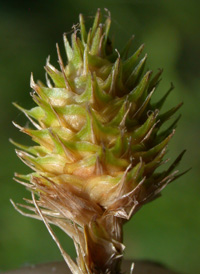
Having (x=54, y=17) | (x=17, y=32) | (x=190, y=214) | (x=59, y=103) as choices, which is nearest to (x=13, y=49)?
(x=17, y=32)

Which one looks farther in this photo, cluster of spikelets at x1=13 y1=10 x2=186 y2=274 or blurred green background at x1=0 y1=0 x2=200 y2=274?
blurred green background at x1=0 y1=0 x2=200 y2=274

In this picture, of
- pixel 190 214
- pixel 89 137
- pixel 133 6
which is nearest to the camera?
pixel 89 137

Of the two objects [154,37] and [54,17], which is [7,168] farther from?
[154,37]

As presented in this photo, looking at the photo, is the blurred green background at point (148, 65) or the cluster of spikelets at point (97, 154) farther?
the blurred green background at point (148, 65)

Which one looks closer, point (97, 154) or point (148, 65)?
point (97, 154)
